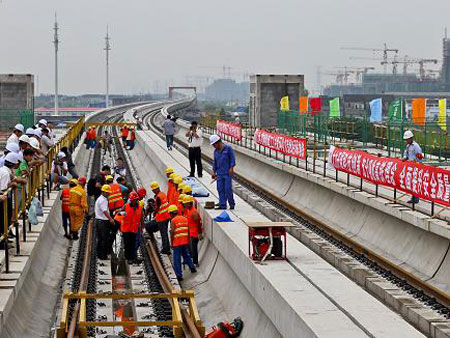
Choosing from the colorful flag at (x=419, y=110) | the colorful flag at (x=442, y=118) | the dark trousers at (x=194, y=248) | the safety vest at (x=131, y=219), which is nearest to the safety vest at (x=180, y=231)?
the dark trousers at (x=194, y=248)

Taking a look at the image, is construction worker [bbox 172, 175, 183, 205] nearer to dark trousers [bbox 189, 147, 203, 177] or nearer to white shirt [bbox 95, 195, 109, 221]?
white shirt [bbox 95, 195, 109, 221]

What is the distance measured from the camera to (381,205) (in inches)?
823

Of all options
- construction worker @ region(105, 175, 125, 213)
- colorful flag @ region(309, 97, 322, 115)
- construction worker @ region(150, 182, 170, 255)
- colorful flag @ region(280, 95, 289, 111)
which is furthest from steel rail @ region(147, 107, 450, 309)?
colorful flag @ region(280, 95, 289, 111)

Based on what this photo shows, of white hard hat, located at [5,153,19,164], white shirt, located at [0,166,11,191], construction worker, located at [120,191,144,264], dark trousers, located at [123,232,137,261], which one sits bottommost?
dark trousers, located at [123,232,137,261]

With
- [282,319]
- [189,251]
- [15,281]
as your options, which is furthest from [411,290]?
[15,281]

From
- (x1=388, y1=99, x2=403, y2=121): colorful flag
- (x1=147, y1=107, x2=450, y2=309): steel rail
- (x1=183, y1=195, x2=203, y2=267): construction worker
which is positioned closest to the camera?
(x1=147, y1=107, x2=450, y2=309): steel rail

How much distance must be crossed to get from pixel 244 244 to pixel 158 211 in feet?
15.3

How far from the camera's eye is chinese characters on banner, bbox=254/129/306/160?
29.5 meters

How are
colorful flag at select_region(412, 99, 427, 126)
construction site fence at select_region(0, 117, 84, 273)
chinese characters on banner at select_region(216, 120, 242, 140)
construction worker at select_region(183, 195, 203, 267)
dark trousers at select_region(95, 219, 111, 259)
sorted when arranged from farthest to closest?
chinese characters on banner at select_region(216, 120, 242, 140) < colorful flag at select_region(412, 99, 427, 126) < dark trousers at select_region(95, 219, 111, 259) < construction worker at select_region(183, 195, 203, 267) < construction site fence at select_region(0, 117, 84, 273)

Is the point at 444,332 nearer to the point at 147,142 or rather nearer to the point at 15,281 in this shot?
the point at 15,281

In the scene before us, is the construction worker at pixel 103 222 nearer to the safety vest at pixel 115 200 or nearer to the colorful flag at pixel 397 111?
the safety vest at pixel 115 200

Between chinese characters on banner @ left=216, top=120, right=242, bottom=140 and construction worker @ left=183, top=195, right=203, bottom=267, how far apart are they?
23994 millimetres

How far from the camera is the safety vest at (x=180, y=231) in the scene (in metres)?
17.3

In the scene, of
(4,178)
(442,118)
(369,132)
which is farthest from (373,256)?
(369,132)
